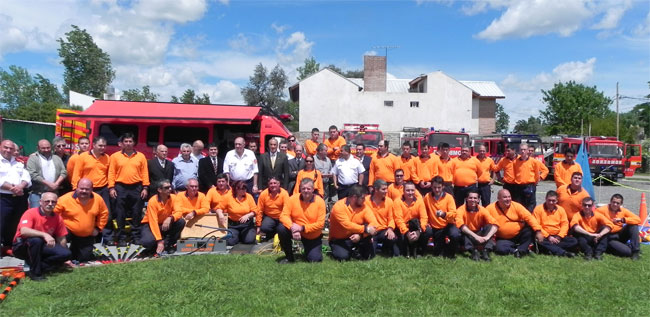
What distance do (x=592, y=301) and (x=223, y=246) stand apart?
4954mm

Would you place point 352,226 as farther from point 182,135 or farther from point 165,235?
point 182,135

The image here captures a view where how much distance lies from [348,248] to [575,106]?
195 feet

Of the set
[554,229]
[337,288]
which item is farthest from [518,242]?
[337,288]

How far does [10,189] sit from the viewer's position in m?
6.55

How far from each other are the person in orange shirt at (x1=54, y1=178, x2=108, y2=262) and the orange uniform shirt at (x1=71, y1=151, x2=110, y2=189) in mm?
878

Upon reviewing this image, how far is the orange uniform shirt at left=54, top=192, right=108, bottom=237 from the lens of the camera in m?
6.32

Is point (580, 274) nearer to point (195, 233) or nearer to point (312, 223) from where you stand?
point (312, 223)

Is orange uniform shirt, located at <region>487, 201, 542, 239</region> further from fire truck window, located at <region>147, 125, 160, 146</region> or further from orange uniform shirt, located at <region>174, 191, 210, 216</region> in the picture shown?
fire truck window, located at <region>147, 125, 160, 146</region>

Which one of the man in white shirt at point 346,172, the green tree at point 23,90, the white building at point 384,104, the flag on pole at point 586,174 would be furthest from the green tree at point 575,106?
the green tree at point 23,90

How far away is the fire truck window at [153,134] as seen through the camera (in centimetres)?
1048

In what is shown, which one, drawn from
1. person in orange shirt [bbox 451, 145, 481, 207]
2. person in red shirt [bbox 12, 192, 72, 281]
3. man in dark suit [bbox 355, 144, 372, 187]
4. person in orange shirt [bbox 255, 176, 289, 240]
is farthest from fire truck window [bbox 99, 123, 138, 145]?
person in orange shirt [bbox 451, 145, 481, 207]

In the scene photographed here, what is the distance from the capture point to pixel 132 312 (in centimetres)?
456

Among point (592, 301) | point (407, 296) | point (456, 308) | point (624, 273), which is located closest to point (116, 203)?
point (407, 296)

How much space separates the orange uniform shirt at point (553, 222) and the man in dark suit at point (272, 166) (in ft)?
14.5
